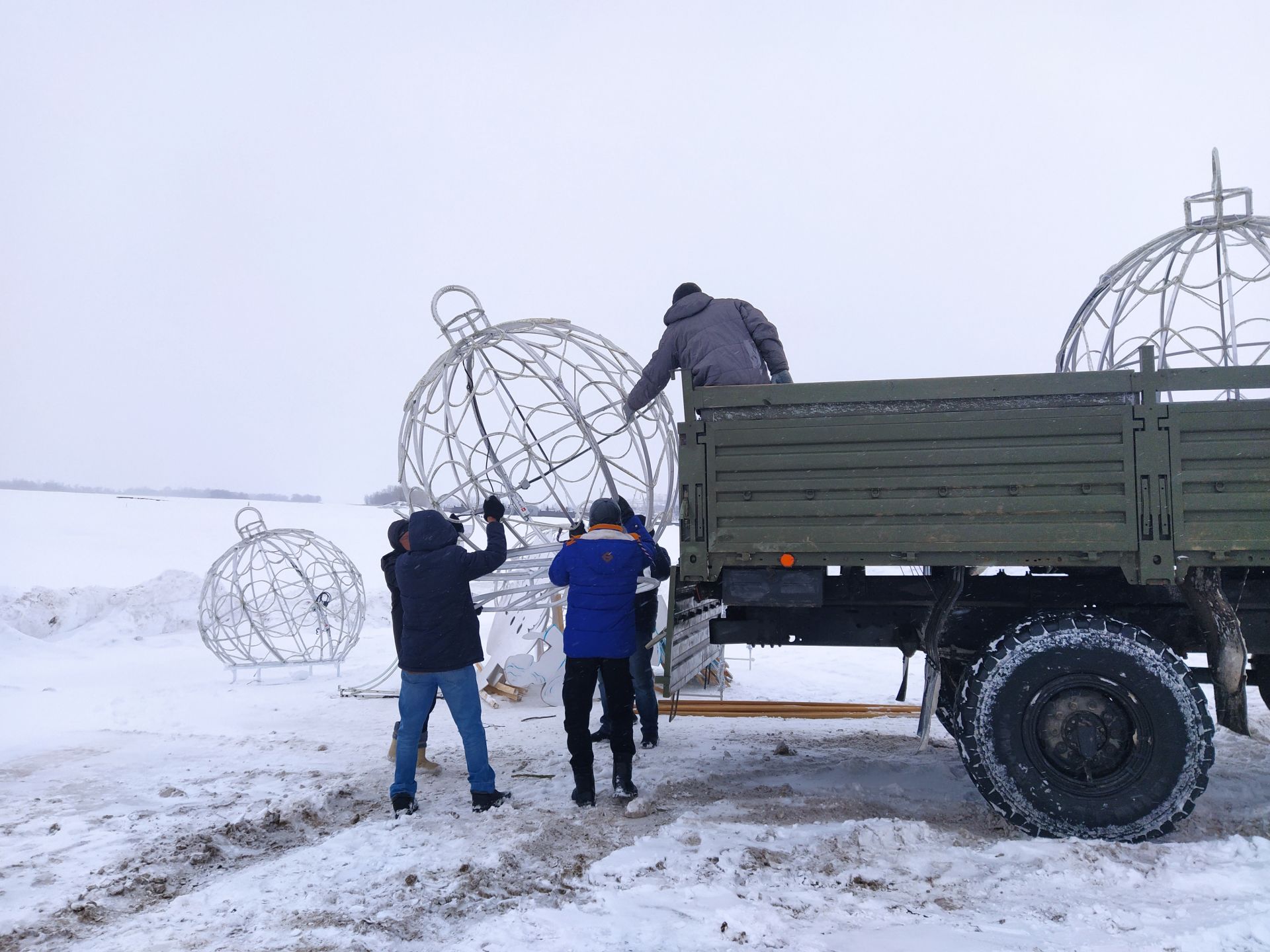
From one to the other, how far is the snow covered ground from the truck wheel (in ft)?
0.56

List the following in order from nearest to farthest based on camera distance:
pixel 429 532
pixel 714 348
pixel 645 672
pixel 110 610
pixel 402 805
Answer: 1. pixel 402 805
2. pixel 429 532
3. pixel 714 348
4. pixel 645 672
5. pixel 110 610

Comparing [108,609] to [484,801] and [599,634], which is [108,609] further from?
[599,634]

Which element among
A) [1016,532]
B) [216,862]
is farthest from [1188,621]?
[216,862]

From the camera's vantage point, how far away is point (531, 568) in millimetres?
6531

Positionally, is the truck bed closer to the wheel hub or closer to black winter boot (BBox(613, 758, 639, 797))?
the wheel hub

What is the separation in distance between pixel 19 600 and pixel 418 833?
1276 centimetres

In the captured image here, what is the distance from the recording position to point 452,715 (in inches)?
189

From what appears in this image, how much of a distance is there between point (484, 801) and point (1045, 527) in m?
3.20

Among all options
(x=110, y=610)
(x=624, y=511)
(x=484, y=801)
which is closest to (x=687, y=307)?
(x=624, y=511)

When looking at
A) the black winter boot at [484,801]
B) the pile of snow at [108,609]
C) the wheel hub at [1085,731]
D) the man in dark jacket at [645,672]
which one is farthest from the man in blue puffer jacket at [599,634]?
the pile of snow at [108,609]

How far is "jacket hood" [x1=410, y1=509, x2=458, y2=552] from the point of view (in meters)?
4.86

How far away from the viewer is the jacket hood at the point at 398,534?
5.60 metres

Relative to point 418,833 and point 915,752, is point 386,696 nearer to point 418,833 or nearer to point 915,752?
point 418,833

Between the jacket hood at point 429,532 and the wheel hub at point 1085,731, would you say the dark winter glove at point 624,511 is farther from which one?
the wheel hub at point 1085,731
